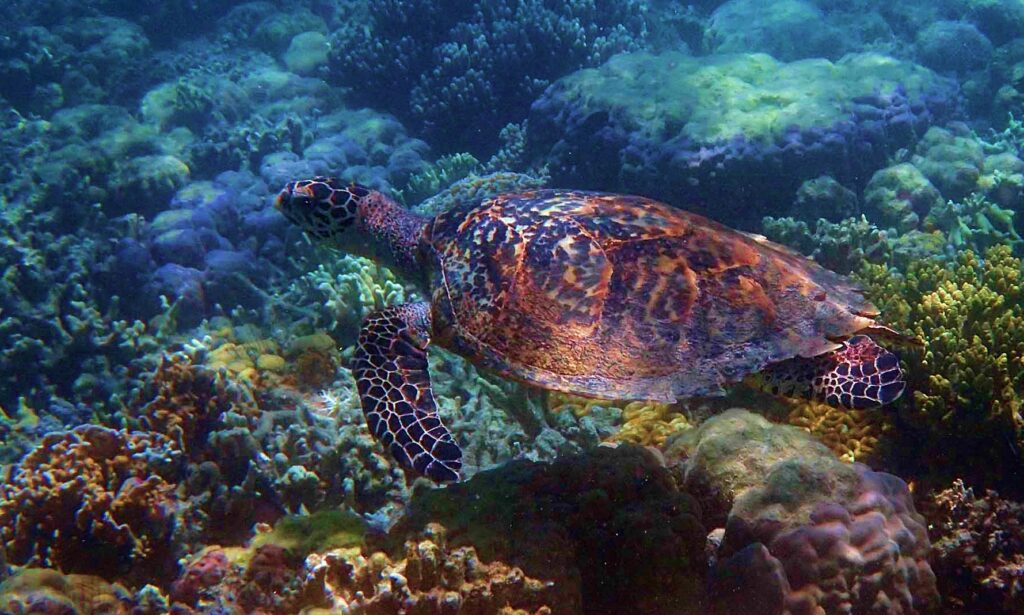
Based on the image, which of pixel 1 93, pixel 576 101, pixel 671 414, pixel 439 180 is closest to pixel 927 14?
pixel 576 101

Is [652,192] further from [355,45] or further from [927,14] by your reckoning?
[927,14]

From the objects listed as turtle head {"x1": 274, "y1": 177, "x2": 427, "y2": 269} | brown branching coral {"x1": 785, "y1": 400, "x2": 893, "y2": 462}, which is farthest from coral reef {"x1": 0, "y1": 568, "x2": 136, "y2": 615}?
brown branching coral {"x1": 785, "y1": 400, "x2": 893, "y2": 462}

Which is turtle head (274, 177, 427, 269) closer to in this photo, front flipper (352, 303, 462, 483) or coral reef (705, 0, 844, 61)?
front flipper (352, 303, 462, 483)

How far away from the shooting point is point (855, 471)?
116 inches

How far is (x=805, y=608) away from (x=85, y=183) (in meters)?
10.9

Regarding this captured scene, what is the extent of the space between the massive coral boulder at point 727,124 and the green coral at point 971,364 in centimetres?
Answer: 295

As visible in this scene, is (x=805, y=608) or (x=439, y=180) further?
(x=439, y=180)

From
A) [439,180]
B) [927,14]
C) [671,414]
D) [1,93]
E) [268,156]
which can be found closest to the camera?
[671,414]

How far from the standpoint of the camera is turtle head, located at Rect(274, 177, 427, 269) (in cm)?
447

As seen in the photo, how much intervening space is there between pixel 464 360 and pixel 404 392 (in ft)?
4.55

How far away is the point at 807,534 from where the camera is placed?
2.67 metres

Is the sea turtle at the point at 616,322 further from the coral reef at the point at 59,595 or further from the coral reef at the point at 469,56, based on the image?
the coral reef at the point at 469,56

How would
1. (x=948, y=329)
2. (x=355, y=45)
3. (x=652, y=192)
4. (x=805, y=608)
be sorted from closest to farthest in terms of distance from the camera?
(x=805, y=608) → (x=948, y=329) → (x=652, y=192) → (x=355, y=45)

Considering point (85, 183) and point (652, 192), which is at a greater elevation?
point (652, 192)
